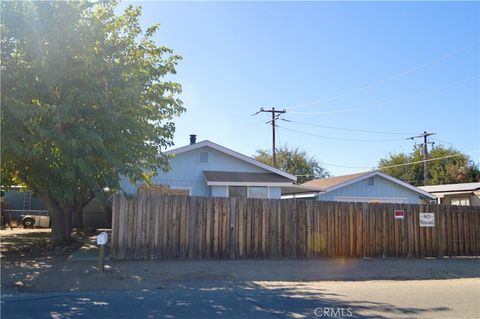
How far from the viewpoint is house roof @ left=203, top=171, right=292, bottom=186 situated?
65.9 feet

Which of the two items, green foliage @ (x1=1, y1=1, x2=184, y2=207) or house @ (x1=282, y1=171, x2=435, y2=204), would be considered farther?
house @ (x1=282, y1=171, x2=435, y2=204)

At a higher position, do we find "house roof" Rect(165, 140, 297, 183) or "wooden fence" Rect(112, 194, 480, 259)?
"house roof" Rect(165, 140, 297, 183)

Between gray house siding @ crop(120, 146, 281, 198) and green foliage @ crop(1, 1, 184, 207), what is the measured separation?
7.44 metres

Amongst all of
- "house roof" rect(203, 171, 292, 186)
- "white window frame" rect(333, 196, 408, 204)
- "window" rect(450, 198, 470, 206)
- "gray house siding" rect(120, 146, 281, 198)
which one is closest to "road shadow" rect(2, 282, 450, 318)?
"house roof" rect(203, 171, 292, 186)

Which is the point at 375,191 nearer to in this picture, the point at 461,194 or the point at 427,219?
the point at 461,194

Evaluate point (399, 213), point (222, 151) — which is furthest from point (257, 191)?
point (399, 213)

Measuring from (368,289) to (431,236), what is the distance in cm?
727

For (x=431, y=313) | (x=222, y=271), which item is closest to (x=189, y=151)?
(x=222, y=271)

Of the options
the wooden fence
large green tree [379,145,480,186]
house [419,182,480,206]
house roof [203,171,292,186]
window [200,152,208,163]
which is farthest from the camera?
large green tree [379,145,480,186]

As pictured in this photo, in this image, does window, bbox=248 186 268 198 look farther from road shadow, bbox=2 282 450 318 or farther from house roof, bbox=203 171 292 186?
road shadow, bbox=2 282 450 318

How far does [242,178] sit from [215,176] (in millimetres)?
1175

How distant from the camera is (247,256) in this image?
1501 cm

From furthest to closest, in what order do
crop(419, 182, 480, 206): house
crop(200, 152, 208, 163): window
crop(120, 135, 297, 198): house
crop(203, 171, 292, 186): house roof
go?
crop(419, 182, 480, 206): house → crop(200, 152, 208, 163): window → crop(120, 135, 297, 198): house → crop(203, 171, 292, 186): house roof

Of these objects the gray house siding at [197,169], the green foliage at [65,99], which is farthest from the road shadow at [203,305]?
the gray house siding at [197,169]
